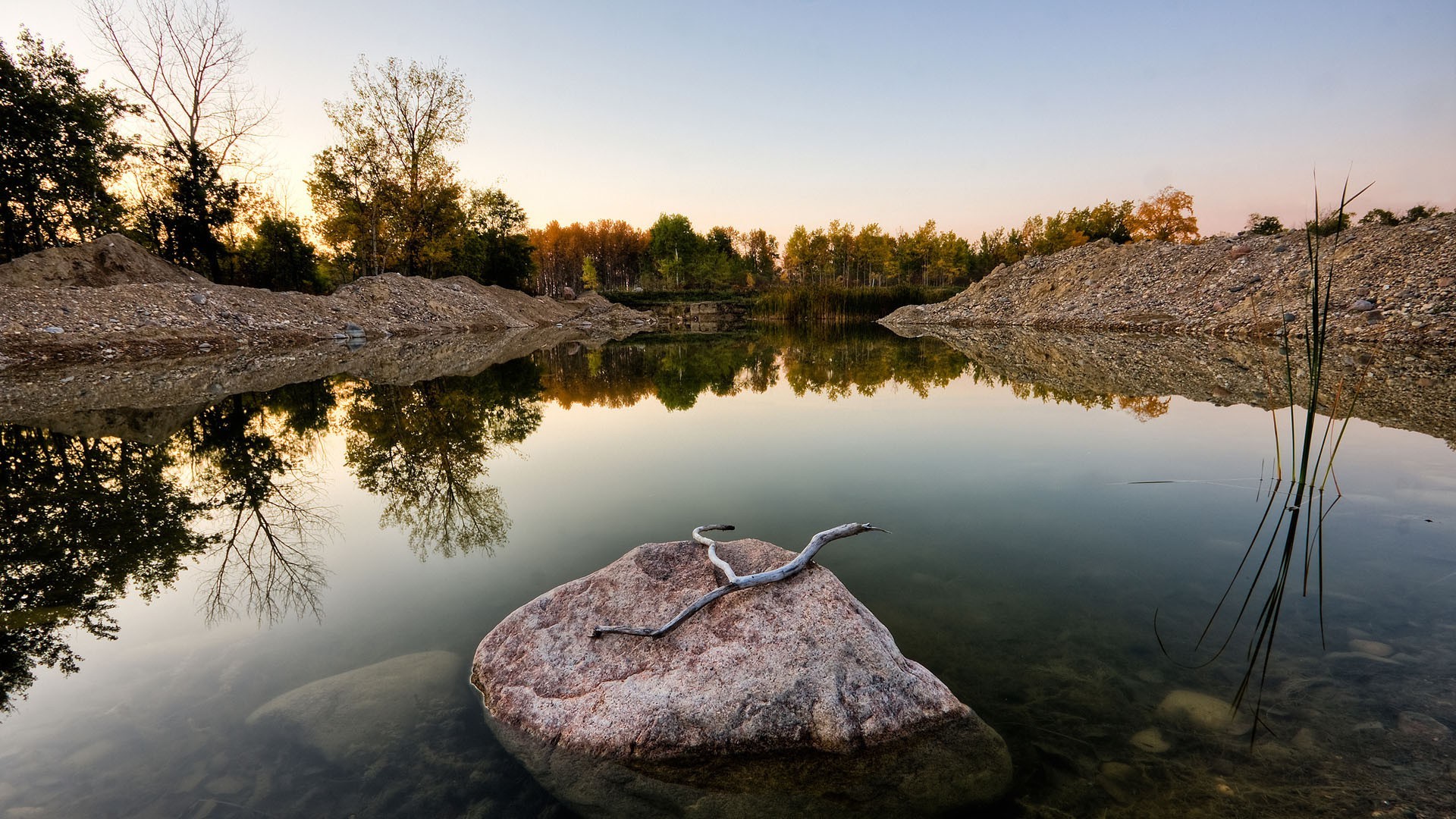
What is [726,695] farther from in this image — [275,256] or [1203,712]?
[275,256]

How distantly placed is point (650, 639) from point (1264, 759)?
9.81 ft

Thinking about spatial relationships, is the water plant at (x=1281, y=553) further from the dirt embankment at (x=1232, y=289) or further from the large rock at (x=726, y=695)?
the dirt embankment at (x=1232, y=289)

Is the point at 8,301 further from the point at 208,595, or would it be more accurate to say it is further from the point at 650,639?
the point at 650,639

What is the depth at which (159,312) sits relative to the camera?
19.8 m

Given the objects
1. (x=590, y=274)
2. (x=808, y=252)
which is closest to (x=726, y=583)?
(x=808, y=252)

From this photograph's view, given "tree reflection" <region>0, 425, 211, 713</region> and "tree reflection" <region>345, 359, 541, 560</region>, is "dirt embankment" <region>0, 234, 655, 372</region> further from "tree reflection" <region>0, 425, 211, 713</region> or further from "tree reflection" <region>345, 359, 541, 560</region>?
"tree reflection" <region>0, 425, 211, 713</region>

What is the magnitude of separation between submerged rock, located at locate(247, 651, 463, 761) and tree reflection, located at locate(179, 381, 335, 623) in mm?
1134

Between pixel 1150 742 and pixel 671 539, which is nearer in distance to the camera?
pixel 1150 742

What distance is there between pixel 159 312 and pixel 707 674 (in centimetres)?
2698

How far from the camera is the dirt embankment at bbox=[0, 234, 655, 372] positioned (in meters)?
16.9

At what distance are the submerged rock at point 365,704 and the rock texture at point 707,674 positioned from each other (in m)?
0.24

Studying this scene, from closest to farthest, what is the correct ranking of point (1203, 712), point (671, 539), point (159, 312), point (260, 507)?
point (1203, 712) < point (671, 539) < point (260, 507) < point (159, 312)

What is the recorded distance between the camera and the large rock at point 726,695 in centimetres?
258

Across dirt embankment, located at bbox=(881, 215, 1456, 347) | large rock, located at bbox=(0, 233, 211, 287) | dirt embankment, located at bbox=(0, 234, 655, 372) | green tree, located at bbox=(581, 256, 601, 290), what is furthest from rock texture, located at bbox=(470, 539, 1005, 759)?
green tree, located at bbox=(581, 256, 601, 290)
